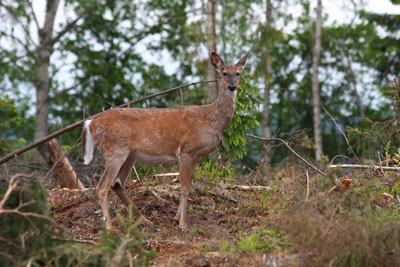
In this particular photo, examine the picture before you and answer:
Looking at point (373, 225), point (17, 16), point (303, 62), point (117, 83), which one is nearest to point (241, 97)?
point (373, 225)

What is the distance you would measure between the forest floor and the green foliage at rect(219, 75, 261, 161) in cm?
115

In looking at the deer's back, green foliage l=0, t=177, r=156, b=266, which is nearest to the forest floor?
green foliage l=0, t=177, r=156, b=266

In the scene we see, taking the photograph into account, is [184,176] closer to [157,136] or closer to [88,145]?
[157,136]

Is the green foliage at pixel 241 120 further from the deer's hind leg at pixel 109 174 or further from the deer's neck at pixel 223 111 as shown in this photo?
the deer's hind leg at pixel 109 174

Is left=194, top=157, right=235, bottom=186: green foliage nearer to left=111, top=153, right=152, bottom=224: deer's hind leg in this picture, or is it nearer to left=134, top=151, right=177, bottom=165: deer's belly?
left=134, top=151, right=177, bottom=165: deer's belly

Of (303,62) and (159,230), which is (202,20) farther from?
(303,62)

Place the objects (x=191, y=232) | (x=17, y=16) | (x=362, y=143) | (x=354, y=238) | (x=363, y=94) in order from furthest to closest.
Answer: (x=363, y=94) < (x=17, y=16) < (x=362, y=143) < (x=191, y=232) < (x=354, y=238)

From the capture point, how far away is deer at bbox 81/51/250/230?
662cm

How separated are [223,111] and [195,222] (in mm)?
1460

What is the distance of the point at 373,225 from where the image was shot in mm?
3898

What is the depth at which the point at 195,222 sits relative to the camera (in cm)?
663

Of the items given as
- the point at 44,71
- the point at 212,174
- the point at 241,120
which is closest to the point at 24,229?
the point at 212,174

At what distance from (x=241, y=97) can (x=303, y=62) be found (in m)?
25.0

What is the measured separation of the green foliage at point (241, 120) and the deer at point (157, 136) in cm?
169
